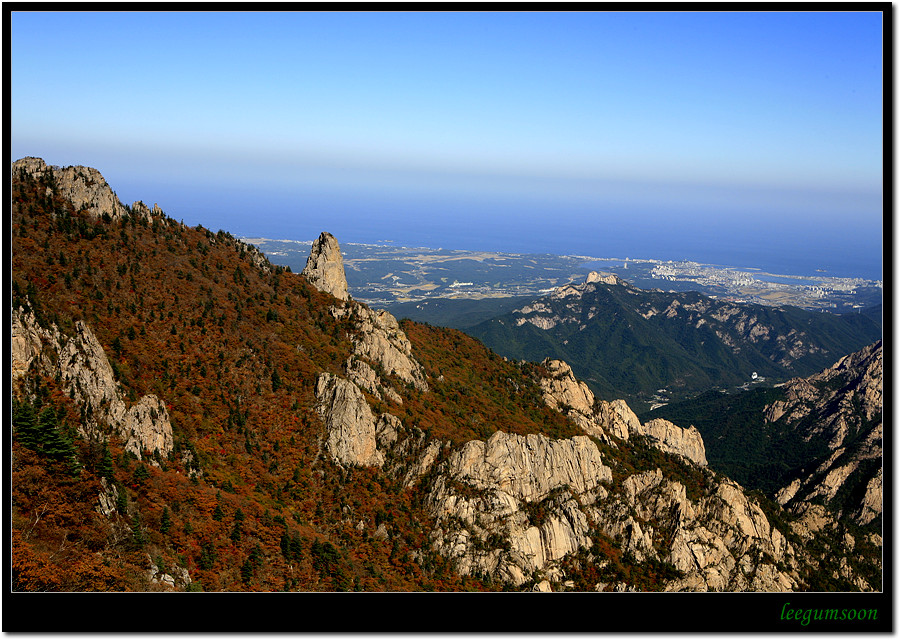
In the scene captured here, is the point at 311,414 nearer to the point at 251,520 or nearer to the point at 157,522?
the point at 251,520

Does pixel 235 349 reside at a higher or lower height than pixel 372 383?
higher

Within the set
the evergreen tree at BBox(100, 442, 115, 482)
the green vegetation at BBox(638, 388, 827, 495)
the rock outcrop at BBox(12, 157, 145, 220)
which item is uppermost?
the rock outcrop at BBox(12, 157, 145, 220)

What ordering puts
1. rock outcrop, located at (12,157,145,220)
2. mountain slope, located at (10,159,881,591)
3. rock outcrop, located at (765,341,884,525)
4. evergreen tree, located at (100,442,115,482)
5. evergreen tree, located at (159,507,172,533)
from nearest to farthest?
1. mountain slope, located at (10,159,881,591)
2. evergreen tree, located at (100,442,115,482)
3. evergreen tree, located at (159,507,172,533)
4. rock outcrop, located at (12,157,145,220)
5. rock outcrop, located at (765,341,884,525)

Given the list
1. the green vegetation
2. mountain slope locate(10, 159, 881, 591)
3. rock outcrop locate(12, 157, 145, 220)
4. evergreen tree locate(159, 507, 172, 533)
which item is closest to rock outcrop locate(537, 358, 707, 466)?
mountain slope locate(10, 159, 881, 591)

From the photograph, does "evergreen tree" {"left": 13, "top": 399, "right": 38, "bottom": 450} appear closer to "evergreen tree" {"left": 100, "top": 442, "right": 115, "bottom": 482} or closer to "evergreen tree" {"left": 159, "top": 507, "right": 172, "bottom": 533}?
"evergreen tree" {"left": 100, "top": 442, "right": 115, "bottom": 482}

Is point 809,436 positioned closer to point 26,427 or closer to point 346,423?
point 346,423

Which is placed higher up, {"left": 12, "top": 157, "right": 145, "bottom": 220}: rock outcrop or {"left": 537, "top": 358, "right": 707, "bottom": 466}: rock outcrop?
{"left": 12, "top": 157, "right": 145, "bottom": 220}: rock outcrop

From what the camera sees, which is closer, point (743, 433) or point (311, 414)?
point (311, 414)

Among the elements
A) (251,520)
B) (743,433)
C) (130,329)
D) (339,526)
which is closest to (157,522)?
(251,520)
